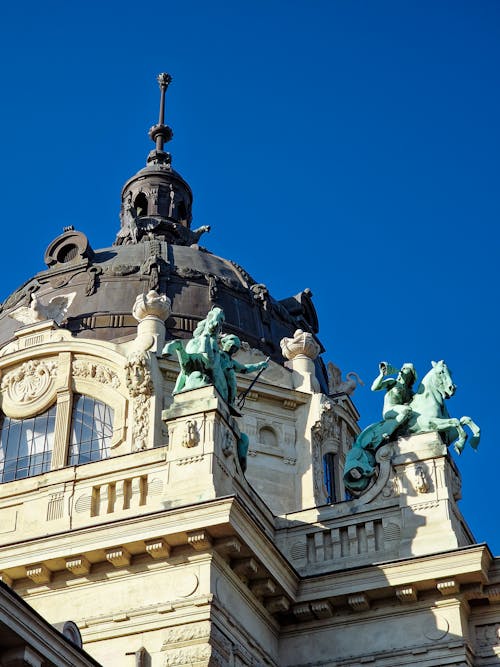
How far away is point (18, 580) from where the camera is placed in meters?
22.1

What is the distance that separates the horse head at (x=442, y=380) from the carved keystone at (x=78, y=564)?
25.6 feet

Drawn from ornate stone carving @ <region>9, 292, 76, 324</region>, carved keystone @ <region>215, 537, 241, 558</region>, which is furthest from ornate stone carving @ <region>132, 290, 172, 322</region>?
carved keystone @ <region>215, 537, 241, 558</region>

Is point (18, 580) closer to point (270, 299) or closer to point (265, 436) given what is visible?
point (265, 436)

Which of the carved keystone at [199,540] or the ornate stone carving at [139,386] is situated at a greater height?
→ the ornate stone carving at [139,386]

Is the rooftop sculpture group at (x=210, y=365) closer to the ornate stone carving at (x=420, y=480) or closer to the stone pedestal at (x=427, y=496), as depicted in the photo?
the stone pedestal at (x=427, y=496)

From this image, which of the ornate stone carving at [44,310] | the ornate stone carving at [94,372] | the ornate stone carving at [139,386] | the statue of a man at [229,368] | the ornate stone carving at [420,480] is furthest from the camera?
the ornate stone carving at [44,310]

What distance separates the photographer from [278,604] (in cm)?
2264

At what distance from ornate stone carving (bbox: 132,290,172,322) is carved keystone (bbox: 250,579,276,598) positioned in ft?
33.1

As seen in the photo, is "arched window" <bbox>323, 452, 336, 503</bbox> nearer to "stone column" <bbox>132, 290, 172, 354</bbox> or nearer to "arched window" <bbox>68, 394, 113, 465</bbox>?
"stone column" <bbox>132, 290, 172, 354</bbox>

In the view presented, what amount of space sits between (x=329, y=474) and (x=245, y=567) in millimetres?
10173

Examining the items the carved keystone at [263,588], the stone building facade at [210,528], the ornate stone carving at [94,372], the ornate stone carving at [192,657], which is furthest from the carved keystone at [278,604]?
the ornate stone carving at [94,372]

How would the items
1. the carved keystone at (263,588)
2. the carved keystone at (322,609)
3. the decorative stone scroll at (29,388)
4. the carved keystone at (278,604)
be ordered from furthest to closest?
1. the decorative stone scroll at (29,388)
2. the carved keystone at (322,609)
3. the carved keystone at (278,604)
4. the carved keystone at (263,588)

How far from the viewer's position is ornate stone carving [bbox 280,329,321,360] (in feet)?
107

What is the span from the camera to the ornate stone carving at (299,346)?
32750mm
